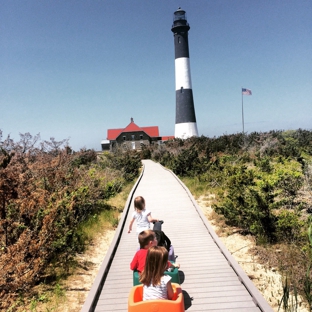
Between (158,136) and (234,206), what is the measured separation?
169ft

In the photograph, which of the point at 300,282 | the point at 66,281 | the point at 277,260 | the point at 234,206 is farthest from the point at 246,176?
the point at 66,281

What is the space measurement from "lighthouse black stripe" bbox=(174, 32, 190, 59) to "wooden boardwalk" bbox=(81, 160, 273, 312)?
32.1m

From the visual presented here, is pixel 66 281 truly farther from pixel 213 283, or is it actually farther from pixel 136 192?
pixel 136 192

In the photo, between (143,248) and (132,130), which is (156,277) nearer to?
(143,248)

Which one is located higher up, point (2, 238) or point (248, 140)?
point (248, 140)

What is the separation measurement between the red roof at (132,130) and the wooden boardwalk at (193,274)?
47.5 metres

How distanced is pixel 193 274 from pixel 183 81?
34.9m

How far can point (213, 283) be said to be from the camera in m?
4.96

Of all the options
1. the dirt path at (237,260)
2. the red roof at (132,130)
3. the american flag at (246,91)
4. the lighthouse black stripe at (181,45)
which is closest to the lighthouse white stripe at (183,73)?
the lighthouse black stripe at (181,45)

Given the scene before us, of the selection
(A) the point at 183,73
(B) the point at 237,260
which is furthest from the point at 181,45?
(B) the point at 237,260

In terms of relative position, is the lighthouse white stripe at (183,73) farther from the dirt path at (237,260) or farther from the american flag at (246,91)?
the dirt path at (237,260)

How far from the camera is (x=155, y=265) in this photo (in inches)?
128

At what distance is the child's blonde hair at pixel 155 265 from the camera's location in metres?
3.25

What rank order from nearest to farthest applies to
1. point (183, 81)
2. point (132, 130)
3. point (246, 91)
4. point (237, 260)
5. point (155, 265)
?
point (155, 265)
point (237, 260)
point (246, 91)
point (183, 81)
point (132, 130)
